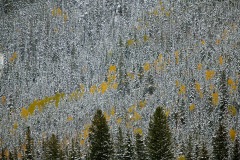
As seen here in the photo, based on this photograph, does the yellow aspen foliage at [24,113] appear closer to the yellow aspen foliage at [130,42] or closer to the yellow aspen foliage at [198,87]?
the yellow aspen foliage at [130,42]

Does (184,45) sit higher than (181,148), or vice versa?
(184,45)

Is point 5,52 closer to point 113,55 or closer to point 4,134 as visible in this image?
point 113,55

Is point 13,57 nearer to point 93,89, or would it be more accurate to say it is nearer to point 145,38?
point 93,89

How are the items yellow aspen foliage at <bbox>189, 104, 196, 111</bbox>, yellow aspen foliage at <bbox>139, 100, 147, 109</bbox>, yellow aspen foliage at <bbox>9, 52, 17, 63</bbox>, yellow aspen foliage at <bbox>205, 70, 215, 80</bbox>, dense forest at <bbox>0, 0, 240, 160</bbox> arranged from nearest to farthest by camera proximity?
1. dense forest at <bbox>0, 0, 240, 160</bbox>
2. yellow aspen foliage at <bbox>189, 104, 196, 111</bbox>
3. yellow aspen foliage at <bbox>139, 100, 147, 109</bbox>
4. yellow aspen foliage at <bbox>205, 70, 215, 80</bbox>
5. yellow aspen foliage at <bbox>9, 52, 17, 63</bbox>

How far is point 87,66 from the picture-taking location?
564 ft

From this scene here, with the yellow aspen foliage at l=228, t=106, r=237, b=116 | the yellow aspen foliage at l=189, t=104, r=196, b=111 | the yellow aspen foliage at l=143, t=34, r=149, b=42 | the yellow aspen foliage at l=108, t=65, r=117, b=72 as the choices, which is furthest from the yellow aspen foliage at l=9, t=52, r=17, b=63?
the yellow aspen foliage at l=228, t=106, r=237, b=116

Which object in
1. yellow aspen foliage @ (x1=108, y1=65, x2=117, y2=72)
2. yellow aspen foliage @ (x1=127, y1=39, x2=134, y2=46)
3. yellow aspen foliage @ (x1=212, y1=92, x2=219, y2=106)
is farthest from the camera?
yellow aspen foliage @ (x1=127, y1=39, x2=134, y2=46)

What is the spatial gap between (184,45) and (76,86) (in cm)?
5303

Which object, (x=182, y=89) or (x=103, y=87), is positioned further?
(x=103, y=87)

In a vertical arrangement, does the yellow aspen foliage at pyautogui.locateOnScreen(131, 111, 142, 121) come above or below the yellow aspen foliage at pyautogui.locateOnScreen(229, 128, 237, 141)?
above

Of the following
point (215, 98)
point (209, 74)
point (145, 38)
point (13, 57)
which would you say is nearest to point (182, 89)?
point (209, 74)

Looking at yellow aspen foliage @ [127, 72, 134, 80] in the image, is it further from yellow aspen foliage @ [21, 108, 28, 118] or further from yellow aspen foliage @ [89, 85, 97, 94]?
yellow aspen foliage @ [21, 108, 28, 118]

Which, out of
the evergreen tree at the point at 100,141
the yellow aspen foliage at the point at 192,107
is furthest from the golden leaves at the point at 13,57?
the evergreen tree at the point at 100,141

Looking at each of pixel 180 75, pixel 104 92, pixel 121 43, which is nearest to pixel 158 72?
pixel 180 75
